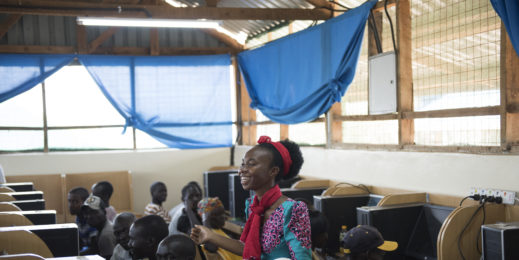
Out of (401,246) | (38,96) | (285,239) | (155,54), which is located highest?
(155,54)

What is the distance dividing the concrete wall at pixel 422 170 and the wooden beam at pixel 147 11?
144 cm

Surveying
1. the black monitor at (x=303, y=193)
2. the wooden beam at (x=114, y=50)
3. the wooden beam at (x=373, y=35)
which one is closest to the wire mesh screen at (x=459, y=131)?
the wooden beam at (x=373, y=35)

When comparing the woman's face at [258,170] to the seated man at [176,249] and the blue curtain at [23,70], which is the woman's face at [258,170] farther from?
the blue curtain at [23,70]

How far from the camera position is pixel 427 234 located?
333 cm

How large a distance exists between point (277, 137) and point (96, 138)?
104 inches

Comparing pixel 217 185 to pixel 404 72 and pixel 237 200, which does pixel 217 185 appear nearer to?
pixel 237 200

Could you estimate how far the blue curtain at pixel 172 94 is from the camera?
666cm

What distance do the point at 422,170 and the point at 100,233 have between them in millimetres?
2413

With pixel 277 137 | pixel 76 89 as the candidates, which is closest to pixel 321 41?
pixel 277 137

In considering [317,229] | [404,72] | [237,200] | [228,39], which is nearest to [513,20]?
[404,72]

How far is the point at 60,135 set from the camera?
22.1 ft

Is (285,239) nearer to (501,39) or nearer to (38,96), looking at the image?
(501,39)

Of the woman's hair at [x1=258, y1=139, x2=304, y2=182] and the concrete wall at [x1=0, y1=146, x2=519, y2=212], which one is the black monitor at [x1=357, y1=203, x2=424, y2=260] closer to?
the concrete wall at [x1=0, y1=146, x2=519, y2=212]

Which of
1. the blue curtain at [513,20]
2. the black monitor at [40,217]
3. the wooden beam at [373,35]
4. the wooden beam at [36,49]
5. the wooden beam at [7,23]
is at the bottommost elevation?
the black monitor at [40,217]
